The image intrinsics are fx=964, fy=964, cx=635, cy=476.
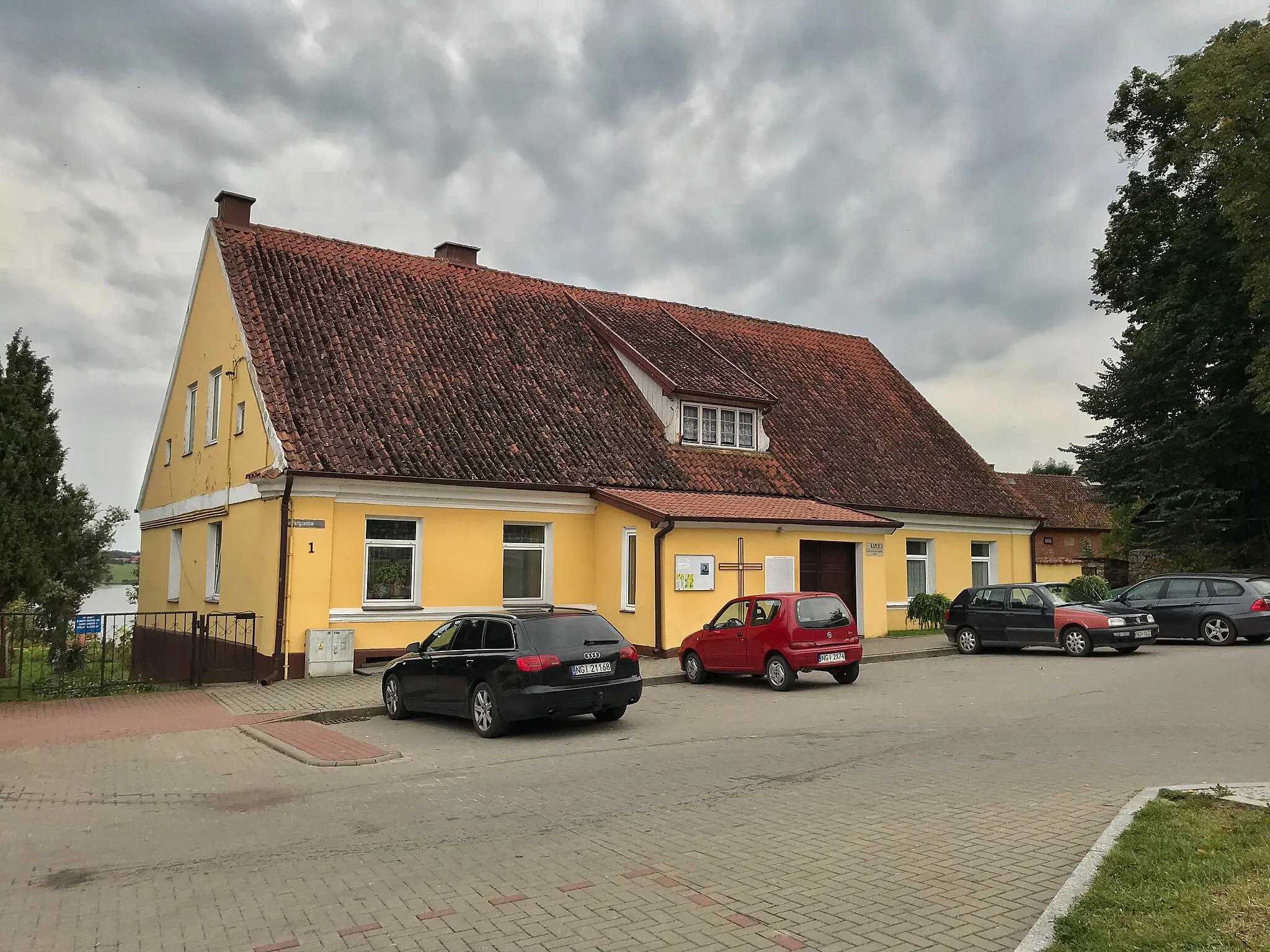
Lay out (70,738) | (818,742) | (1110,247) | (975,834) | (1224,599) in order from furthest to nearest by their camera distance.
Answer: (1110,247)
(1224,599)
(70,738)
(818,742)
(975,834)

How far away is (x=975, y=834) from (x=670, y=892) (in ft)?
7.81

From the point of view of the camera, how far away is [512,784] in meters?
9.12

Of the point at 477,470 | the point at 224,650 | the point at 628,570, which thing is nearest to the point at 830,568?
the point at 628,570

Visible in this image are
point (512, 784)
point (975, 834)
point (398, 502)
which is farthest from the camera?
point (398, 502)

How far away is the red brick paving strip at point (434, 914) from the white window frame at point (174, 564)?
65.5 feet

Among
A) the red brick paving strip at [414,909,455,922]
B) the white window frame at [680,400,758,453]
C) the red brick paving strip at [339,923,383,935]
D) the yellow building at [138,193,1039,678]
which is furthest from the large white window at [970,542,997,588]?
the red brick paving strip at [339,923,383,935]

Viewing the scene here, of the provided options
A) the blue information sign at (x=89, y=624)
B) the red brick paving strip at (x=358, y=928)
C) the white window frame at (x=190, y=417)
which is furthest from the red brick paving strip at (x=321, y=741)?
the white window frame at (x=190, y=417)

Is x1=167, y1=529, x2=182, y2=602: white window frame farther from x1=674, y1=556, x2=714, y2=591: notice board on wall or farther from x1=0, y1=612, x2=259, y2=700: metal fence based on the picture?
x1=674, y1=556, x2=714, y2=591: notice board on wall

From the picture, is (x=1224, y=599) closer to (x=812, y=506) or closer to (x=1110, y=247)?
(x=812, y=506)

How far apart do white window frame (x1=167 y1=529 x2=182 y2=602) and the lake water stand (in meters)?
4.19

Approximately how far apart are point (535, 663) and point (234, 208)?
16.4m

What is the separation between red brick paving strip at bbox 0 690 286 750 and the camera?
12375mm

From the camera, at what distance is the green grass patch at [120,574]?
34.0 metres

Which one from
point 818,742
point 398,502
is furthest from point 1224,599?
point 398,502
